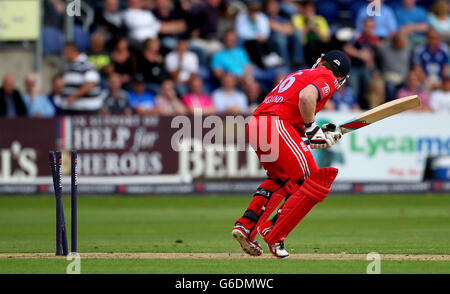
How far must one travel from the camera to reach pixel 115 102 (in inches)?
652

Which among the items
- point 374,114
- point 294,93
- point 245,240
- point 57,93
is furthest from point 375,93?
point 245,240

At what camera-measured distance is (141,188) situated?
16172mm

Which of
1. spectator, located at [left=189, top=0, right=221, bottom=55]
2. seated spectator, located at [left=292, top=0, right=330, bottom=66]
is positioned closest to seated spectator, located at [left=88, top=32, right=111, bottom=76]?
spectator, located at [left=189, top=0, right=221, bottom=55]

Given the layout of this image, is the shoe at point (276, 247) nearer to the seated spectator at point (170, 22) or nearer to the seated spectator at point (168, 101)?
the seated spectator at point (168, 101)

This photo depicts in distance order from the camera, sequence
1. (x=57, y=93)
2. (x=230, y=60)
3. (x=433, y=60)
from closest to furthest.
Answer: (x=57, y=93) < (x=230, y=60) < (x=433, y=60)

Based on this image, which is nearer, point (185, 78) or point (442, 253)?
point (442, 253)

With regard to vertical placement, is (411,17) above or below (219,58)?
above

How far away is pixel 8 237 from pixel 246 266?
13.5ft

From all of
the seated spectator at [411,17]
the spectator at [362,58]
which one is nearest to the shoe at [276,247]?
the spectator at [362,58]

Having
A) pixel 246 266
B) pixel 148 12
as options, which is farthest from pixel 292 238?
pixel 148 12

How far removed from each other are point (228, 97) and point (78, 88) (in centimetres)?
287

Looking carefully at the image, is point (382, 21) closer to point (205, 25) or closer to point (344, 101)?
point (344, 101)

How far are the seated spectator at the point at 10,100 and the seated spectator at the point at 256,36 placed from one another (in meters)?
4.88

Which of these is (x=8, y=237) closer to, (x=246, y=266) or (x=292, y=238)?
(x=292, y=238)
